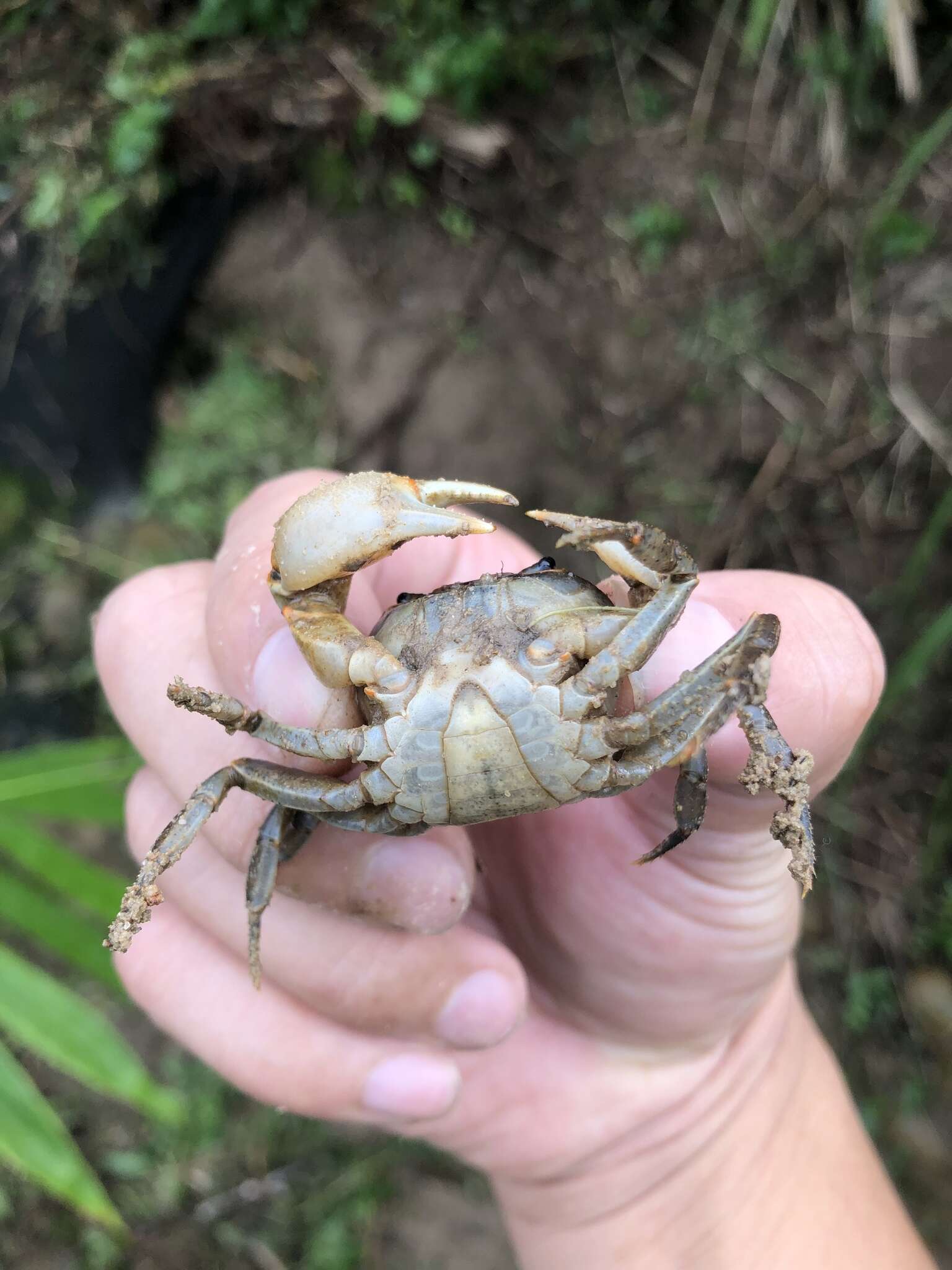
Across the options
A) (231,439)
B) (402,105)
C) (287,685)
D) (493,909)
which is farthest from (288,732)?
(402,105)

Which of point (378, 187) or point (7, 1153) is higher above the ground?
point (378, 187)

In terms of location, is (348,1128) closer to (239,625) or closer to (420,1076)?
(420,1076)

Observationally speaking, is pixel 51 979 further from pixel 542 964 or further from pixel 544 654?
pixel 544 654

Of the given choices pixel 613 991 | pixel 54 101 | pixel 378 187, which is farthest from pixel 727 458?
pixel 54 101

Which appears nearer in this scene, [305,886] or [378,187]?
[305,886]

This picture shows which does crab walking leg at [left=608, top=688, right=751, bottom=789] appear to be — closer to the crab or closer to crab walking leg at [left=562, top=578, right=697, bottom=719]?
the crab

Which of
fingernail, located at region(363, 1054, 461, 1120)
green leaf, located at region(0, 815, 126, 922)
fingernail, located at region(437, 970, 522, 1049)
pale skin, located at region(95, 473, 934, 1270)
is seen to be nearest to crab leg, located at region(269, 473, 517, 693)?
pale skin, located at region(95, 473, 934, 1270)
